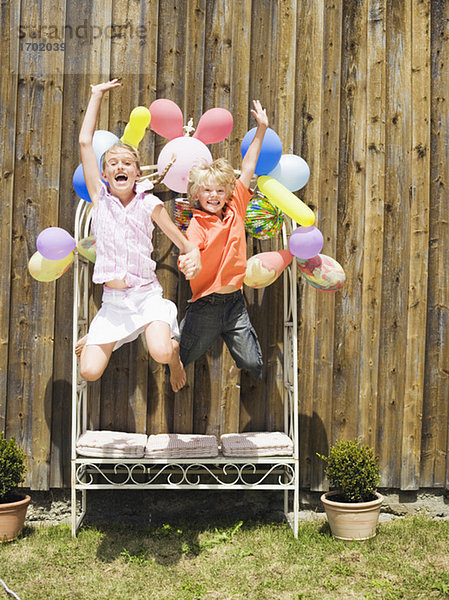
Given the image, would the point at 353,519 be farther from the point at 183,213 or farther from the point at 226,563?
the point at 183,213

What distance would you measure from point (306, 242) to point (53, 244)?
4.56 ft

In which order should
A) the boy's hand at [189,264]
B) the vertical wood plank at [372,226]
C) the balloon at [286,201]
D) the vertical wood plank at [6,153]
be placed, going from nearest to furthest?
the boy's hand at [189,264] < the balloon at [286,201] < the vertical wood plank at [6,153] < the vertical wood plank at [372,226]

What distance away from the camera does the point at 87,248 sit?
12.1 feet

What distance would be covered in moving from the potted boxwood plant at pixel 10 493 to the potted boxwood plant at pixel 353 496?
1.80m

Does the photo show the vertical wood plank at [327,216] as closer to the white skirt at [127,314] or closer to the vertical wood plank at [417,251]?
the vertical wood plank at [417,251]

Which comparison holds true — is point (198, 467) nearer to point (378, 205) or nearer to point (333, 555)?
point (333, 555)

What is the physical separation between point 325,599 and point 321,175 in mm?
2570

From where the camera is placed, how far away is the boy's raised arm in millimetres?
3391

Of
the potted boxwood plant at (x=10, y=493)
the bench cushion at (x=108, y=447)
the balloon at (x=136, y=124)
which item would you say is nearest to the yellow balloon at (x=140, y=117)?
the balloon at (x=136, y=124)

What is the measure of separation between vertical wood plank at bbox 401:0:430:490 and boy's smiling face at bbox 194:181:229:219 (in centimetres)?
149

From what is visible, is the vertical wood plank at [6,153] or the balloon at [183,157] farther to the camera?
the vertical wood plank at [6,153]

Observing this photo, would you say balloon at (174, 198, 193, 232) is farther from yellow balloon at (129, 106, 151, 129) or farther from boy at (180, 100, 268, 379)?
yellow balloon at (129, 106, 151, 129)

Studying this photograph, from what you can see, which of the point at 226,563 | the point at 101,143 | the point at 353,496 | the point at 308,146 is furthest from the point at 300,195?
the point at 226,563

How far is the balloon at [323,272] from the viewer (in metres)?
3.63
